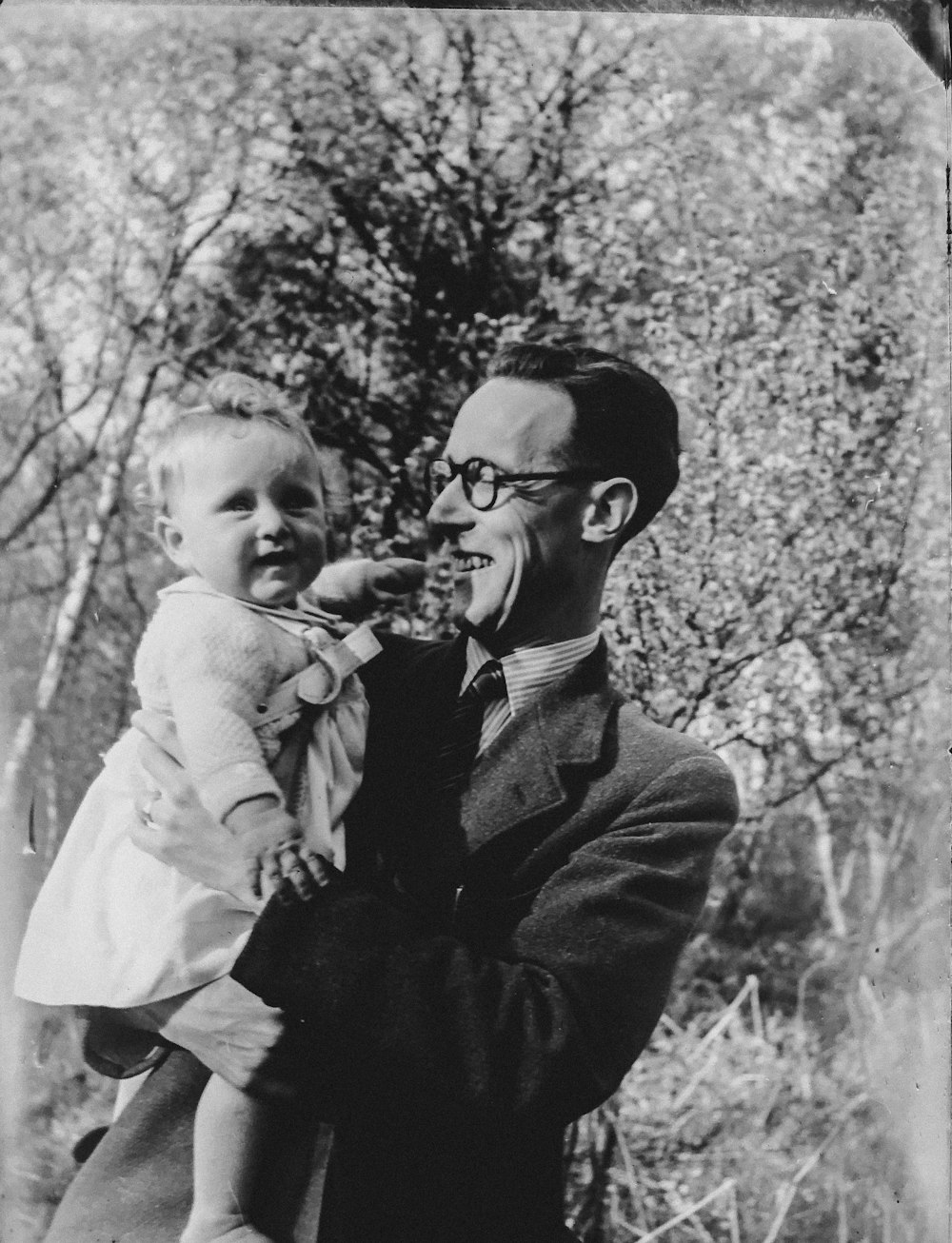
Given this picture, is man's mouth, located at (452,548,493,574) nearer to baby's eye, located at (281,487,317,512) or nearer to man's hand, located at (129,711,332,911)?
baby's eye, located at (281,487,317,512)

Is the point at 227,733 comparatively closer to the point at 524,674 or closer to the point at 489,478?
the point at 524,674

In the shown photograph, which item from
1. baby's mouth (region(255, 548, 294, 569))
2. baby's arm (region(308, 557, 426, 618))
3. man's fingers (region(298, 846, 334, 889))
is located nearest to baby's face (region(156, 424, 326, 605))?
baby's mouth (region(255, 548, 294, 569))

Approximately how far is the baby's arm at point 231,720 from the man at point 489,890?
0.28 feet

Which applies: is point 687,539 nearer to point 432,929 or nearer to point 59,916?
point 432,929

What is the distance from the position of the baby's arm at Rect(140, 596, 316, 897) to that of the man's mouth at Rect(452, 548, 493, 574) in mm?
453

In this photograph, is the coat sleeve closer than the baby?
Yes

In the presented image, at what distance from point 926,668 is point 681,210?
1.19m

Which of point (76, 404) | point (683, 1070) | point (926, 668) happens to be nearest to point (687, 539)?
point (926, 668)

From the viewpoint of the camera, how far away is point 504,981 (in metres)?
2.80

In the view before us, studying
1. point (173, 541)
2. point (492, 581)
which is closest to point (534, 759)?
point (492, 581)

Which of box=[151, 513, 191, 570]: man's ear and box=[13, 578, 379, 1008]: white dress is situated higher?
box=[151, 513, 191, 570]: man's ear

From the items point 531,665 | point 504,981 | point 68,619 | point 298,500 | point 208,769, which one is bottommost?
point 504,981

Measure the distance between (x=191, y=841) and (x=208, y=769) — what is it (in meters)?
0.15

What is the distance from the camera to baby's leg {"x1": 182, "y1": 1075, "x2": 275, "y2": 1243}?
2986mm
